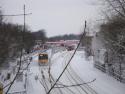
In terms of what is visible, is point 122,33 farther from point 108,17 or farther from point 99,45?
point 99,45

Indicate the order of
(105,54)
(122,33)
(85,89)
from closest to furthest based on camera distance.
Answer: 1. (85,89)
2. (122,33)
3. (105,54)

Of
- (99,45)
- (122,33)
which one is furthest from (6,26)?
(99,45)

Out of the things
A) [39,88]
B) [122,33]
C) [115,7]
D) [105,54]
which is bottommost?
[39,88]

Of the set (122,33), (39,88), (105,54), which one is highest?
(122,33)

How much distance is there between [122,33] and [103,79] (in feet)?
18.0

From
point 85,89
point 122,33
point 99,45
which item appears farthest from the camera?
point 99,45

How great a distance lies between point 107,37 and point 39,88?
1033cm

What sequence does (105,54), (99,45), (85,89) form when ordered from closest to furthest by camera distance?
(85,89) < (105,54) < (99,45)

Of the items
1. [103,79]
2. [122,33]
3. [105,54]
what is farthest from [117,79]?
[105,54]

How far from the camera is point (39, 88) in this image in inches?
1165

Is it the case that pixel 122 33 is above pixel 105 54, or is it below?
above

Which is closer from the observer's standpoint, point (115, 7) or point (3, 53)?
point (3, 53)

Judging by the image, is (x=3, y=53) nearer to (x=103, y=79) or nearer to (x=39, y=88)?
(x=39, y=88)

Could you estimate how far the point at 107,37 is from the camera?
35656mm
